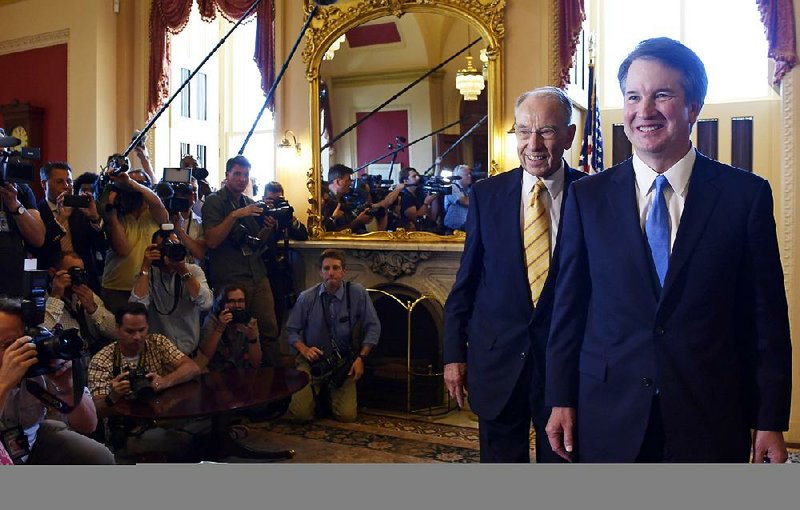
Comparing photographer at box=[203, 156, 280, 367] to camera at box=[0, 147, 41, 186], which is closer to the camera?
camera at box=[0, 147, 41, 186]

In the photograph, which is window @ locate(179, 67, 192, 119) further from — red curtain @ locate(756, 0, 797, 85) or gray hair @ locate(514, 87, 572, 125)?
gray hair @ locate(514, 87, 572, 125)

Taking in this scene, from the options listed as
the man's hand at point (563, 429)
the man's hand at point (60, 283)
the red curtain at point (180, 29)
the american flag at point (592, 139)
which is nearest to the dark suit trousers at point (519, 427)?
the man's hand at point (563, 429)

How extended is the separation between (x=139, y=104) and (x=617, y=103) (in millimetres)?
3804

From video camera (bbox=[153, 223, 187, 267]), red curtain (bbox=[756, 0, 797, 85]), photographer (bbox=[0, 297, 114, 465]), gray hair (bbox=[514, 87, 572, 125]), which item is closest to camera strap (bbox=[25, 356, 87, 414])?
photographer (bbox=[0, 297, 114, 465])

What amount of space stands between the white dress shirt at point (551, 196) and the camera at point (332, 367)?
104 inches

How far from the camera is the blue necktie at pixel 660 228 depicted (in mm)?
1355

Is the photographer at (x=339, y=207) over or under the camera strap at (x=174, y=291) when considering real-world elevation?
over

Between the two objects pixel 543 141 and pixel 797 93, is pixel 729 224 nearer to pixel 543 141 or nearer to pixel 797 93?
pixel 543 141

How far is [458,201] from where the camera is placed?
→ 4859 millimetres

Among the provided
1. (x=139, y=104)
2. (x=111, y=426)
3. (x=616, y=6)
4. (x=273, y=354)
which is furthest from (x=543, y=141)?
(x=139, y=104)

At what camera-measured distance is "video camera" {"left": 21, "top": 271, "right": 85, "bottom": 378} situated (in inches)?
77.0

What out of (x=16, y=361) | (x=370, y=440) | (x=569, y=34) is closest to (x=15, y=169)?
(x=16, y=361)

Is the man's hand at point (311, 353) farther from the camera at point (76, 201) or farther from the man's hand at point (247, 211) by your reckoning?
the camera at point (76, 201)

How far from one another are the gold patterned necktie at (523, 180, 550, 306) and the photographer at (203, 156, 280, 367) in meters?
2.81
